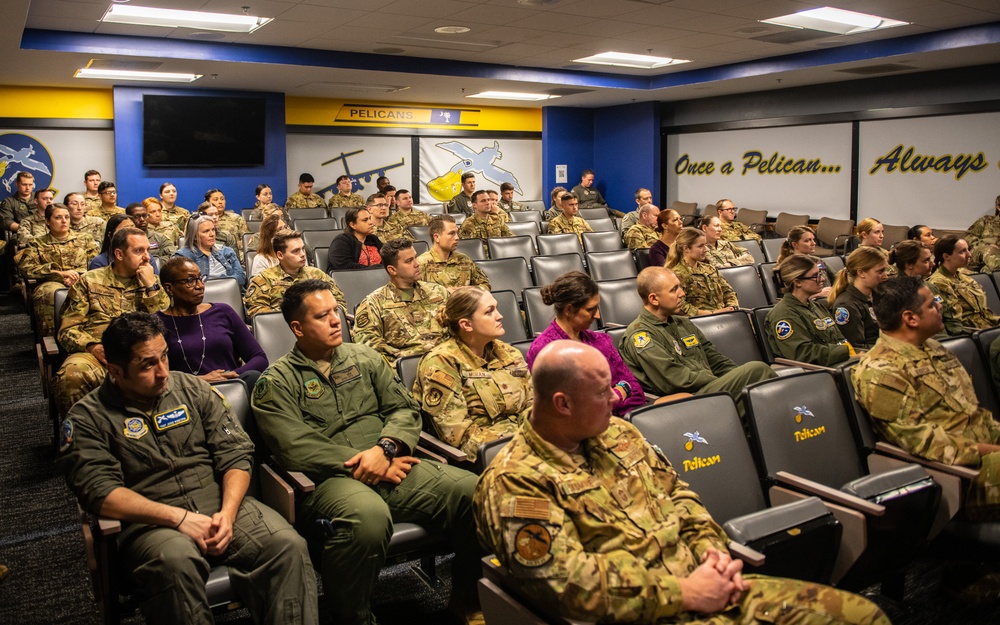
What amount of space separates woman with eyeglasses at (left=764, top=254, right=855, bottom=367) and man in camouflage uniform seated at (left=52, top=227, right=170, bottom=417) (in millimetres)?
3261

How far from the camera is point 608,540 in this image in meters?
1.85

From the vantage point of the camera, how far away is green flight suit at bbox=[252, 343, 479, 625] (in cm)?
236

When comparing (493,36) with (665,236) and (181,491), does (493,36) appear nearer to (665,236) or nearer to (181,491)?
(665,236)

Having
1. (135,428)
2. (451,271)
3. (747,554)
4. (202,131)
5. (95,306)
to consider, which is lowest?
(747,554)

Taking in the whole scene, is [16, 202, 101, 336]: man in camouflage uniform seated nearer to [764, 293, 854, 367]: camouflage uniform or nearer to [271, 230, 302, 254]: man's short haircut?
[271, 230, 302, 254]: man's short haircut

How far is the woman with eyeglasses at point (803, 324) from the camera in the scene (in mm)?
3973

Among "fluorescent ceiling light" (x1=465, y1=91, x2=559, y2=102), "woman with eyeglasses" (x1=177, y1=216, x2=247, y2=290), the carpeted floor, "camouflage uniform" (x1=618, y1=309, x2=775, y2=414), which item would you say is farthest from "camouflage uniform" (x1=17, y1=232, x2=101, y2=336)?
"fluorescent ceiling light" (x1=465, y1=91, x2=559, y2=102)

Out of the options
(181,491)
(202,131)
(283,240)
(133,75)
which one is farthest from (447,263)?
(202,131)

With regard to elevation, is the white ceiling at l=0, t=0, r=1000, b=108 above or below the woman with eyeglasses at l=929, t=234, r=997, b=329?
above

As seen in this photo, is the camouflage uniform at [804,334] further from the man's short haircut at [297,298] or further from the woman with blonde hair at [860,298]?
the man's short haircut at [297,298]

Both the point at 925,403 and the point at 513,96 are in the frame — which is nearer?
the point at 925,403

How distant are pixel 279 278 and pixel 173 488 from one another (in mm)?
2492

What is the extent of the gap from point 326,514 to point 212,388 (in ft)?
1.94

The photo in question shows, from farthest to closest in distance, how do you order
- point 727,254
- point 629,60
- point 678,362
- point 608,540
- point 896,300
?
point 629,60 → point 727,254 → point 678,362 → point 896,300 → point 608,540
